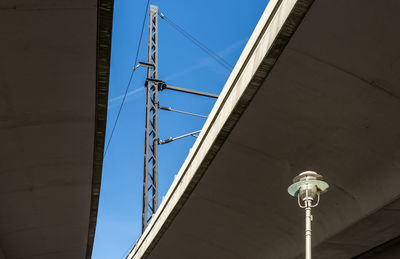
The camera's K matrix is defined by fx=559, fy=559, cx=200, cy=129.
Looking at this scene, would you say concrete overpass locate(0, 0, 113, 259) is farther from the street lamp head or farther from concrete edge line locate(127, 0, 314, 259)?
the street lamp head

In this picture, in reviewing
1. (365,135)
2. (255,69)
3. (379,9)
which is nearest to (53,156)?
(255,69)

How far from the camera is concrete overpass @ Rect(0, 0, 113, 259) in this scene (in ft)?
28.5

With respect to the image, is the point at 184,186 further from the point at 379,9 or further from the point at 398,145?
the point at 379,9

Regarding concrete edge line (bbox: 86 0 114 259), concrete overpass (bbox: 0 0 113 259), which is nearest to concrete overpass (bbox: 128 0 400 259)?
concrete edge line (bbox: 86 0 114 259)

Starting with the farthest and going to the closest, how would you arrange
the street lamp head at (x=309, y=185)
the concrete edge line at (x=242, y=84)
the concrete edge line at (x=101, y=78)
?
the street lamp head at (x=309, y=185) < the concrete edge line at (x=101, y=78) < the concrete edge line at (x=242, y=84)

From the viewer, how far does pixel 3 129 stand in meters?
11.3

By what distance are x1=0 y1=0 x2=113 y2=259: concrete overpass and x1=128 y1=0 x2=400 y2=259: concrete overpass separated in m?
2.49

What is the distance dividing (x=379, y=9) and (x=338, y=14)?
0.58 metres

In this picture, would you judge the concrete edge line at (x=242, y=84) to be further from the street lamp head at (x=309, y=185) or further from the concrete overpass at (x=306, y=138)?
the street lamp head at (x=309, y=185)

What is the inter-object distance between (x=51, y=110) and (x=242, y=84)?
3852mm

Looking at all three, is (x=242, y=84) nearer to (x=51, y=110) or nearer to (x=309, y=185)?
(x=309, y=185)

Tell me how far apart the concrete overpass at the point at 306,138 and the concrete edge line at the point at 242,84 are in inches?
1.0

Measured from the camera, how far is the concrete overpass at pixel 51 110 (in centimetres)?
868

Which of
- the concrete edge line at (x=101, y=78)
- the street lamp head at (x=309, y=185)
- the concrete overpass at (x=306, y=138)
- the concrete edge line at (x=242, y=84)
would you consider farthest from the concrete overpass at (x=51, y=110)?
the street lamp head at (x=309, y=185)
